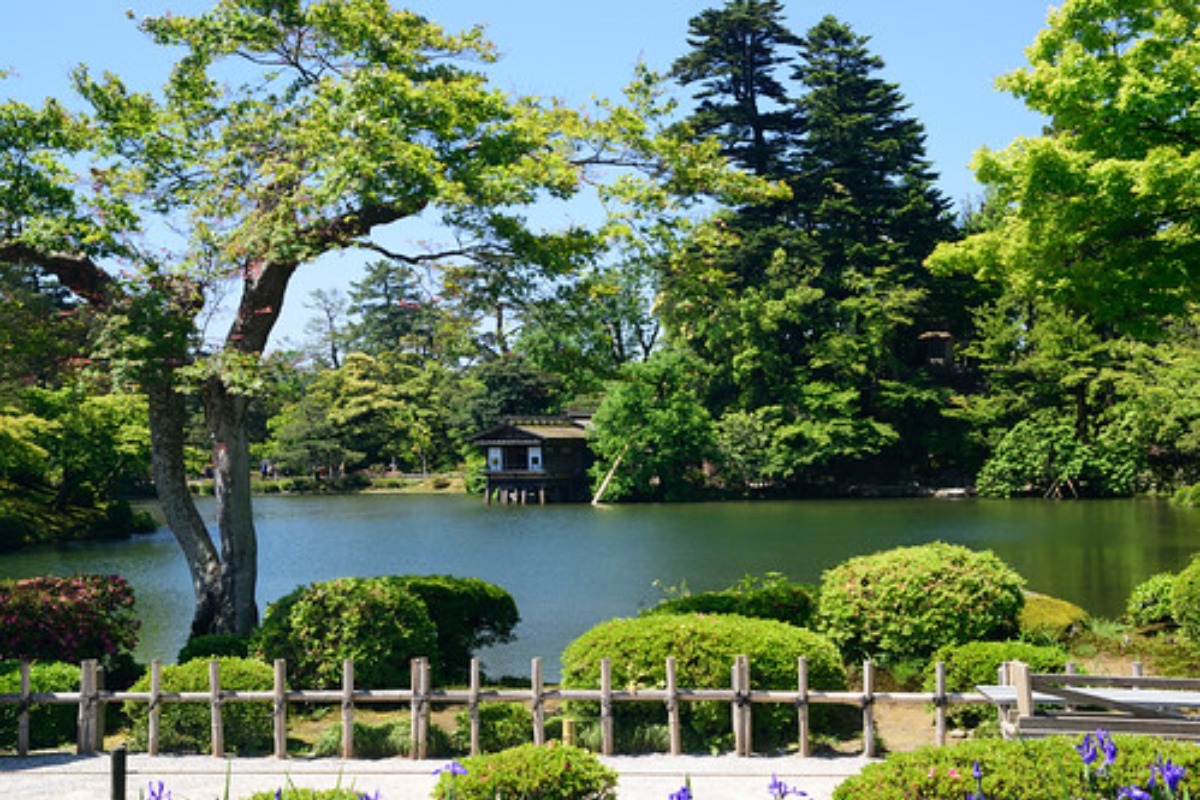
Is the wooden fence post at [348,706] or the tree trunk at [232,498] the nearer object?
the wooden fence post at [348,706]

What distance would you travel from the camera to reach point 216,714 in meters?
9.71

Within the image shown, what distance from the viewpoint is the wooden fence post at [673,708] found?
9445 millimetres

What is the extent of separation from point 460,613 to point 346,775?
15.9ft

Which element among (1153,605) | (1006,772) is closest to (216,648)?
(1006,772)

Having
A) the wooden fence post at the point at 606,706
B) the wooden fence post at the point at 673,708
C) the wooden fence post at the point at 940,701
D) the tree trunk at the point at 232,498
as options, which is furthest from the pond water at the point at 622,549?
the wooden fence post at the point at 940,701

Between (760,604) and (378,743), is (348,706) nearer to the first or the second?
(378,743)

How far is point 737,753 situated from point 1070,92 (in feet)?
33.1

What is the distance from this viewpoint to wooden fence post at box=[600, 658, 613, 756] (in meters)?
9.50

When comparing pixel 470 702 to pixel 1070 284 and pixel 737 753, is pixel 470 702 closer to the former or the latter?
pixel 737 753

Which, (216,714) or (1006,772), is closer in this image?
(1006,772)

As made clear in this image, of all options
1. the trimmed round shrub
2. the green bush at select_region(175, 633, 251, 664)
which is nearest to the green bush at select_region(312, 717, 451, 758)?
the green bush at select_region(175, 633, 251, 664)

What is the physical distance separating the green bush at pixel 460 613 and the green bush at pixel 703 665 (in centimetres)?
363

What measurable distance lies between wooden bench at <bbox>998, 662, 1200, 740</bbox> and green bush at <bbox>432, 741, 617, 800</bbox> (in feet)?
9.37

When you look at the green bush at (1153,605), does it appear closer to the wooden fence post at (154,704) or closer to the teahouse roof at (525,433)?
the wooden fence post at (154,704)
